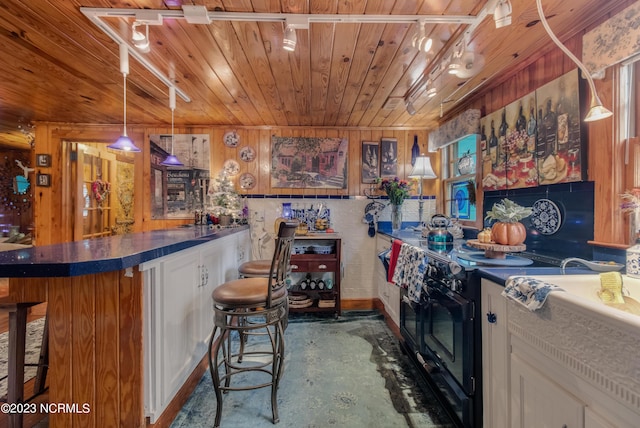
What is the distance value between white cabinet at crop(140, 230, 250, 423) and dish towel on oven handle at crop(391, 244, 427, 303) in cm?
137

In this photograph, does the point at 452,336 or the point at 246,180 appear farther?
the point at 246,180

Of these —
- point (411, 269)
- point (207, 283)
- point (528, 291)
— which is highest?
point (528, 291)

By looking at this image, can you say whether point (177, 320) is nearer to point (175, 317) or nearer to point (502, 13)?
point (175, 317)

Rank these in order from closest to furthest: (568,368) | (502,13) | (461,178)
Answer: (568,368)
(502,13)
(461,178)

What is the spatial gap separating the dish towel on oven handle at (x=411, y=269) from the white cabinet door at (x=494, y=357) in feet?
1.47

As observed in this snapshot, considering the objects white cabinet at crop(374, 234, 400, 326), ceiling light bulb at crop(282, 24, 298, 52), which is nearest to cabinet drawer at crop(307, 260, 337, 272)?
white cabinet at crop(374, 234, 400, 326)

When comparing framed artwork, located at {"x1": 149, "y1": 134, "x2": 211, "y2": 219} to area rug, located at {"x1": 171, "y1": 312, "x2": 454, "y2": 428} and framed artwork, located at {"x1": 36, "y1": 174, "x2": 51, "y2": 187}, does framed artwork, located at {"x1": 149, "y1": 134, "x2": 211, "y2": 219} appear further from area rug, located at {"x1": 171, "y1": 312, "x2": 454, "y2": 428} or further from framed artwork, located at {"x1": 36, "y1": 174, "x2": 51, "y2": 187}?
area rug, located at {"x1": 171, "y1": 312, "x2": 454, "y2": 428}

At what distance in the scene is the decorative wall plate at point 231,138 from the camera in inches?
134

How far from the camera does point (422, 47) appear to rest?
144 centimetres

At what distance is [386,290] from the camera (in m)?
2.94

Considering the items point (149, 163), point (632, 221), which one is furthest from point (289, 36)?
point (149, 163)

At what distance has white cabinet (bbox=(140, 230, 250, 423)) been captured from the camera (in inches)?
53.7

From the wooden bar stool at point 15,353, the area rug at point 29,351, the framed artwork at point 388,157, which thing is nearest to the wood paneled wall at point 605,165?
the framed artwork at point 388,157

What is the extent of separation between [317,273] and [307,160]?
134 centimetres
